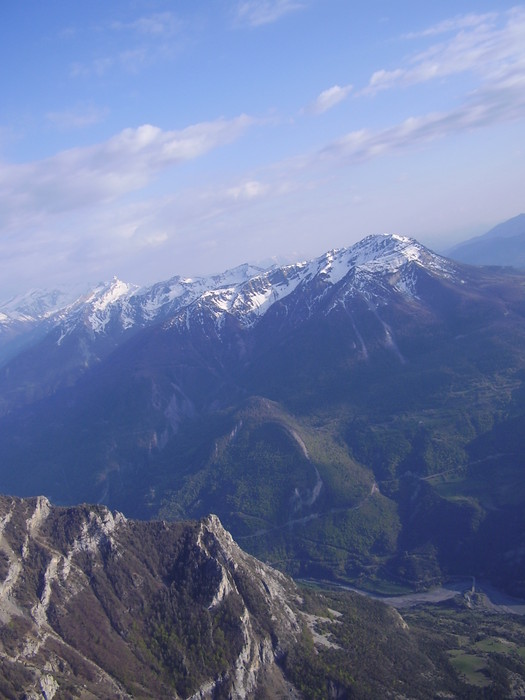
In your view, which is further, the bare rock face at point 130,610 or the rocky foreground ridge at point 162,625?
the rocky foreground ridge at point 162,625

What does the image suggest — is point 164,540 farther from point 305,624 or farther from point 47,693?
point 47,693

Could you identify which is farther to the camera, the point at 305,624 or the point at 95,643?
the point at 305,624

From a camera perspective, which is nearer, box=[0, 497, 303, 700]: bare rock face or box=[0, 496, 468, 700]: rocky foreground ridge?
box=[0, 497, 303, 700]: bare rock face

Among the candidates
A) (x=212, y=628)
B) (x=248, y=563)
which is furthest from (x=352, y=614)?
(x=212, y=628)
